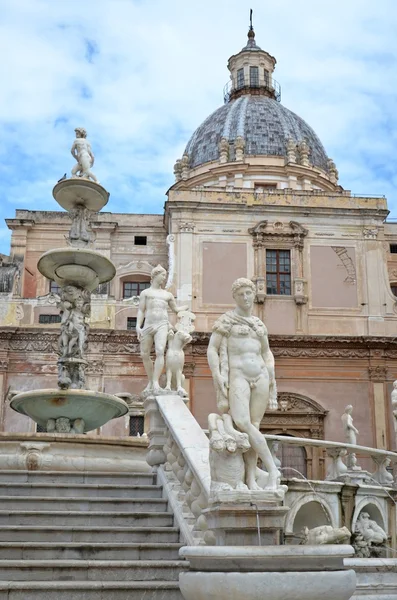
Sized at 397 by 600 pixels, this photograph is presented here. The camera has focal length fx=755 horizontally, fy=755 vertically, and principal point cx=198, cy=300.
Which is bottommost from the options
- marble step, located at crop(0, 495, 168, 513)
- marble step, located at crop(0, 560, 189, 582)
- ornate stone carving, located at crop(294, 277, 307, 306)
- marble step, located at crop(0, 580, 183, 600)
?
marble step, located at crop(0, 580, 183, 600)

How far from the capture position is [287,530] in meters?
11.4

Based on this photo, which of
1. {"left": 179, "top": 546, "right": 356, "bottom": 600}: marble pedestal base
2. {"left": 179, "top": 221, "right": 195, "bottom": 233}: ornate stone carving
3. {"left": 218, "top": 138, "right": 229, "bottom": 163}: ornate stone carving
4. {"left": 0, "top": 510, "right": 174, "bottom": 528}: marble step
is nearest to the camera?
{"left": 179, "top": 546, "right": 356, "bottom": 600}: marble pedestal base

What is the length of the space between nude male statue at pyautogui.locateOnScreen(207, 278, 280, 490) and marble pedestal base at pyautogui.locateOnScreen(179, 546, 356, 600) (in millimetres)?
1112

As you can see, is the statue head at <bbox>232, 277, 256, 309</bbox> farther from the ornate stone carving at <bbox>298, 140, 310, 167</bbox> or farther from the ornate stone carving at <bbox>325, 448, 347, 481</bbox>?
the ornate stone carving at <bbox>298, 140, 310, 167</bbox>

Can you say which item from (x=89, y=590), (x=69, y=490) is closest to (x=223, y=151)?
(x=69, y=490)

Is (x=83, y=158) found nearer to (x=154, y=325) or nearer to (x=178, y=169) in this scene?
(x=154, y=325)

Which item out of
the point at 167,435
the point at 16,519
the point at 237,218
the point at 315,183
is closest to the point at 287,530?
the point at 167,435

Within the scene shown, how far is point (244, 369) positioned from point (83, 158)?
8.84 metres

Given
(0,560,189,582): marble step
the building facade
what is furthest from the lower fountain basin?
the building facade

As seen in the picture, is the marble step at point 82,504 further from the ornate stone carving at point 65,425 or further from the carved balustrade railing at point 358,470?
the carved balustrade railing at point 358,470

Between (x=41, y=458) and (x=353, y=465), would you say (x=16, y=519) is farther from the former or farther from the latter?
(x=353, y=465)

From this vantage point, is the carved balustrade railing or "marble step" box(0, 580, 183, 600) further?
the carved balustrade railing

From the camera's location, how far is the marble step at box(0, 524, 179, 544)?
23.7 feet

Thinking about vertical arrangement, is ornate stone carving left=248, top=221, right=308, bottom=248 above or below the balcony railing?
below
